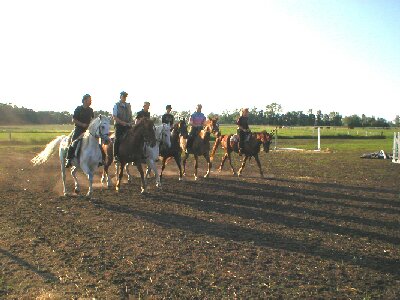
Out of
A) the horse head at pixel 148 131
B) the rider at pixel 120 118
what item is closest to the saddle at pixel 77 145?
the rider at pixel 120 118

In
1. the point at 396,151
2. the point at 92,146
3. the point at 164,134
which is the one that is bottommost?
the point at 396,151

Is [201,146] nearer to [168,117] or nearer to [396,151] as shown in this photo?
[168,117]

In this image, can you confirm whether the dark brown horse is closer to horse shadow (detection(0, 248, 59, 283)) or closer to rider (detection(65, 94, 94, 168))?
rider (detection(65, 94, 94, 168))

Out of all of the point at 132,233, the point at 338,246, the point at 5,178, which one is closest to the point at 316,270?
the point at 338,246

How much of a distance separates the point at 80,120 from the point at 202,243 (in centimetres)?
698

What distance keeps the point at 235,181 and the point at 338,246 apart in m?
9.51

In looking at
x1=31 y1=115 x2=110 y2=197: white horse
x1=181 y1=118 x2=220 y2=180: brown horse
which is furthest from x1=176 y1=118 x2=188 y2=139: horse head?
x1=31 y1=115 x2=110 y2=197: white horse

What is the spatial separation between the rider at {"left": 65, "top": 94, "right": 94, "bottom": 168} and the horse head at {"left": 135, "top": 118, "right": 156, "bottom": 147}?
1638 millimetres

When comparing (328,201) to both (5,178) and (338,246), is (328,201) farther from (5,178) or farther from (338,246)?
(5,178)

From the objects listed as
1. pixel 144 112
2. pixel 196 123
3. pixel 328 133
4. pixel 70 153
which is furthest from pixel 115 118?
pixel 328 133

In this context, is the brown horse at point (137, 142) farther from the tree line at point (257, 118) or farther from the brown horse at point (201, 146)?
the tree line at point (257, 118)

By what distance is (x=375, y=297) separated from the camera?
587 cm

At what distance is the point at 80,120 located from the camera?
45.0ft

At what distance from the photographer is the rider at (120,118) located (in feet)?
47.4
